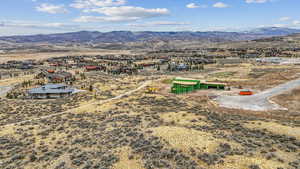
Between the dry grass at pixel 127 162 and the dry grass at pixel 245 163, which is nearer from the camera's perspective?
the dry grass at pixel 245 163

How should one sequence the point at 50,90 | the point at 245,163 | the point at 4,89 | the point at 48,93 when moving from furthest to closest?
1. the point at 4,89
2. the point at 50,90
3. the point at 48,93
4. the point at 245,163

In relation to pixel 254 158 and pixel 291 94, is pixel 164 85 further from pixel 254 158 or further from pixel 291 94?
pixel 254 158

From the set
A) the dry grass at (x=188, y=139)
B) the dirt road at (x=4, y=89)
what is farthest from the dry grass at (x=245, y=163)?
the dirt road at (x=4, y=89)

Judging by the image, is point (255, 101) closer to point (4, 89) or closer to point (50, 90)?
point (50, 90)

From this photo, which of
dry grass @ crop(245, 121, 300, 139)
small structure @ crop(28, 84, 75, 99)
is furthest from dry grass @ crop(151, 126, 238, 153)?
small structure @ crop(28, 84, 75, 99)

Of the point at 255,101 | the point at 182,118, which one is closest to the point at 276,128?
the point at 182,118

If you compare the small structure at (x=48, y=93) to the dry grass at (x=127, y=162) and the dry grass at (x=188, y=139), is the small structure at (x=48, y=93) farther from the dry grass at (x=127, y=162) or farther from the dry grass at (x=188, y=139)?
the dry grass at (x=127, y=162)

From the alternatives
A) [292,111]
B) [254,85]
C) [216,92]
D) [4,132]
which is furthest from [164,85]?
[4,132]

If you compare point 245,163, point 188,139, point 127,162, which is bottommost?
point 127,162
